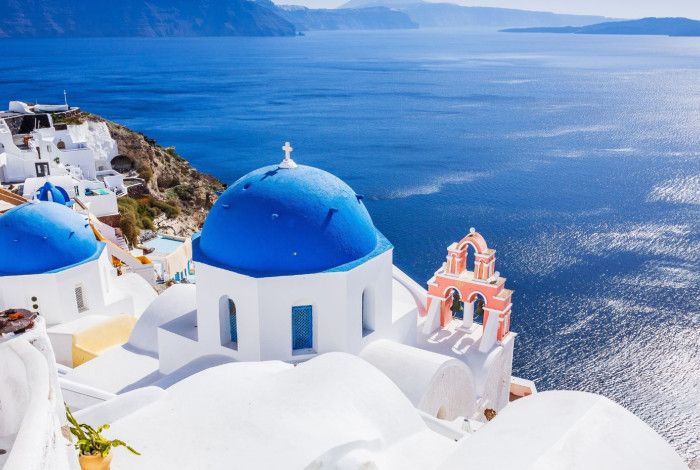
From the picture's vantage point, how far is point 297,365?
9.06 metres

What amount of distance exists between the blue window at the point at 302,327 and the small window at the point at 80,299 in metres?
6.14

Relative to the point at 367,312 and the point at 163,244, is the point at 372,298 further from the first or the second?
the point at 163,244

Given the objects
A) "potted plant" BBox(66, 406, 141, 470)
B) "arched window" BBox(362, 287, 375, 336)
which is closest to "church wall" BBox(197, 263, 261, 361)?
"arched window" BBox(362, 287, 375, 336)

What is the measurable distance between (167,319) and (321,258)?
3.99 meters

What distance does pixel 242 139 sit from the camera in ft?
204

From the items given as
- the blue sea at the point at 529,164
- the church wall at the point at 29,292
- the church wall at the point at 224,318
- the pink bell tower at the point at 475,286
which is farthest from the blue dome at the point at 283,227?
the blue sea at the point at 529,164

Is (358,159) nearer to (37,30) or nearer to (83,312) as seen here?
(83,312)

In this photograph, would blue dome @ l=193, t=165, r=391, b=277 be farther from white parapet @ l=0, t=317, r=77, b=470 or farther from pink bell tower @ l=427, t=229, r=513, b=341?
white parapet @ l=0, t=317, r=77, b=470

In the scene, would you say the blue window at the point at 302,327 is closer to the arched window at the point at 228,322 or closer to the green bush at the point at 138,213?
the arched window at the point at 228,322

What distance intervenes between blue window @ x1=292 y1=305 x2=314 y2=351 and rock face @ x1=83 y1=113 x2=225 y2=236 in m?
26.7

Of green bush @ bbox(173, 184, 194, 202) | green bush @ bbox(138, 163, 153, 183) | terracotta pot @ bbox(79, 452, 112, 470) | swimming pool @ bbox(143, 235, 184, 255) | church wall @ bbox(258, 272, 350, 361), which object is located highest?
terracotta pot @ bbox(79, 452, 112, 470)

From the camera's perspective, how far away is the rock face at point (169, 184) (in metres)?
38.0

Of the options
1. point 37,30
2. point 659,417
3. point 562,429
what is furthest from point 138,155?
point 37,30

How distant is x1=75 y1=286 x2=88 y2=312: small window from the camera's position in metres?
14.1
